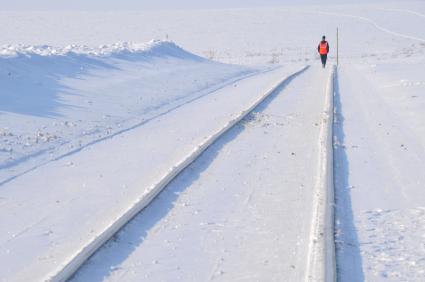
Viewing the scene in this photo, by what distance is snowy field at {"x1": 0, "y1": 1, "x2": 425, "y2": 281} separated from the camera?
684 centimetres

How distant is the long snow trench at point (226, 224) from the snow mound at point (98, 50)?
42.4 feet

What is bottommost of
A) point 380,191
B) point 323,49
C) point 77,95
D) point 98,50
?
point 323,49

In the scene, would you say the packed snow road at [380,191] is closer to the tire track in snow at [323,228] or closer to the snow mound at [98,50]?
Result: the tire track in snow at [323,228]

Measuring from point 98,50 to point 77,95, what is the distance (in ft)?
46.1

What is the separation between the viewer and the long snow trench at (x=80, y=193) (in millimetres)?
7008

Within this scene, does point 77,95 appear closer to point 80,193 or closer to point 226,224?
point 80,193

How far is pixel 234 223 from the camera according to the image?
7891mm

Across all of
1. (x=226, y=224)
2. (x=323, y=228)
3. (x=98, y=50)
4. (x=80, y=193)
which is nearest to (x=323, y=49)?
(x=98, y=50)

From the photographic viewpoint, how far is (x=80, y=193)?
9.44m

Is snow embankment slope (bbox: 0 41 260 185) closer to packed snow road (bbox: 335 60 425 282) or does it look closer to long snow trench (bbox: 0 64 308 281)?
long snow trench (bbox: 0 64 308 281)

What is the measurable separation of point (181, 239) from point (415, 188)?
3.52 metres

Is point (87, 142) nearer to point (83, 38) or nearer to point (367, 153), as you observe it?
point (367, 153)

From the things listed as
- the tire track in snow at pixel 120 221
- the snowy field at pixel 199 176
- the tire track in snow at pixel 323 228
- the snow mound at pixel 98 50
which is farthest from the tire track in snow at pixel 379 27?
the tire track in snow at pixel 323 228

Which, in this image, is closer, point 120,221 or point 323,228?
point 323,228
